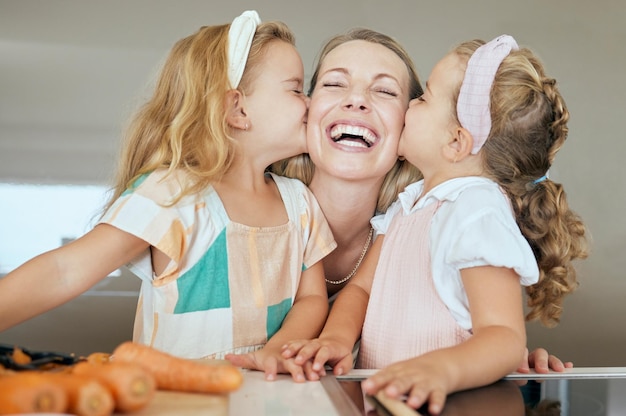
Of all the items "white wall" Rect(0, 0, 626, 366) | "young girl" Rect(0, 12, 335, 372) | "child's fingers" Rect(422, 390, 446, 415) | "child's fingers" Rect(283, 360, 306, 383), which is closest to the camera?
"child's fingers" Rect(422, 390, 446, 415)

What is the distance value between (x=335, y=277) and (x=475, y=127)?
1.79ft

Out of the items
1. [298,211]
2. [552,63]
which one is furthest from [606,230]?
[298,211]

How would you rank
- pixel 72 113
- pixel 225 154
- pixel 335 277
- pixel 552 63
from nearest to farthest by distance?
pixel 225 154 < pixel 335 277 < pixel 72 113 < pixel 552 63

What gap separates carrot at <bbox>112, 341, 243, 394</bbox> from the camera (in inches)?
29.0

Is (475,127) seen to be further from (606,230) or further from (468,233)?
(606,230)

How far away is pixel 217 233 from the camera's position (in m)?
1.39

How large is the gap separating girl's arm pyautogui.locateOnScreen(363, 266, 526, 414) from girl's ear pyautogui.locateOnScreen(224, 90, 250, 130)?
0.58 m

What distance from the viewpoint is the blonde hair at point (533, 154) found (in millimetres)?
1296

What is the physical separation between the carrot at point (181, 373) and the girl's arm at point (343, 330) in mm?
327

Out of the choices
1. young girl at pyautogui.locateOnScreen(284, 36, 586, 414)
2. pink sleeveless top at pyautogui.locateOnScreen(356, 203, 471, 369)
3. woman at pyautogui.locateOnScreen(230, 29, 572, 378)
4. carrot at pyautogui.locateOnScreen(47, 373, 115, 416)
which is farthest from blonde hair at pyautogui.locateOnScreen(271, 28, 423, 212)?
carrot at pyautogui.locateOnScreen(47, 373, 115, 416)

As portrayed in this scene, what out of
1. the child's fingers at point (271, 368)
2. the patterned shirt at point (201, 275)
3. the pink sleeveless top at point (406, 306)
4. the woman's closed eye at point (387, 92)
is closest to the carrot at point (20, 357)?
the child's fingers at point (271, 368)

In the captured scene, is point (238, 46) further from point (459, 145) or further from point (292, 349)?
point (292, 349)

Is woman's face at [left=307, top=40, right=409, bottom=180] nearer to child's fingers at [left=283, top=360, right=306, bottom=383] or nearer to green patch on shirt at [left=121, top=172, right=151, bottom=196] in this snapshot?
green patch on shirt at [left=121, top=172, right=151, bottom=196]

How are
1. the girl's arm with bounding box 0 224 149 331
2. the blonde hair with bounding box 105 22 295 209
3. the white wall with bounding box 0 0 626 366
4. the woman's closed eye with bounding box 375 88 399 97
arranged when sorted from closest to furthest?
1. the girl's arm with bounding box 0 224 149 331
2. the blonde hair with bounding box 105 22 295 209
3. the woman's closed eye with bounding box 375 88 399 97
4. the white wall with bounding box 0 0 626 366
